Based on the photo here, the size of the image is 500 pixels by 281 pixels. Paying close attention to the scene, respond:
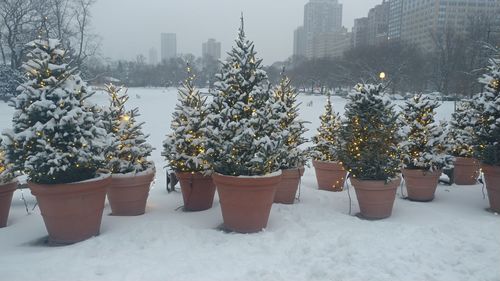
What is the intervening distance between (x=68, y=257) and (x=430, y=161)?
581 cm

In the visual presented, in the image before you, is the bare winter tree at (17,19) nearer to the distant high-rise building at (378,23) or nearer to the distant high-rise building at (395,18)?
the distant high-rise building at (378,23)

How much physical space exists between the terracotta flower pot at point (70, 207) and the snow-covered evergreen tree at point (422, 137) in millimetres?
4964

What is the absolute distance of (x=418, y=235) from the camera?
4.83 m

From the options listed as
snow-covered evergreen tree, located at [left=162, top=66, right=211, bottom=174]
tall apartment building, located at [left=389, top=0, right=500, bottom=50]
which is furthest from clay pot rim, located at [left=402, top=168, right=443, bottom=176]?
tall apartment building, located at [left=389, top=0, right=500, bottom=50]

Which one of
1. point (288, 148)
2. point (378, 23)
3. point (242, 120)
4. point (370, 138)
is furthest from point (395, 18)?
point (242, 120)

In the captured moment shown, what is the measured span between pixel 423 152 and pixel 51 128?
232 inches

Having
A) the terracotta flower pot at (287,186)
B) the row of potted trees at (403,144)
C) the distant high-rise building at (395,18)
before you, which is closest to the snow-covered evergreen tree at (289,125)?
the terracotta flower pot at (287,186)

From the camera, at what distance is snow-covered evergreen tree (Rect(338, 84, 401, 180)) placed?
5652 millimetres

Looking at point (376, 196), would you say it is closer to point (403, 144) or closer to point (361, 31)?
point (403, 144)


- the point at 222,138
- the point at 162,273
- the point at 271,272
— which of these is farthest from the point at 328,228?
the point at 162,273

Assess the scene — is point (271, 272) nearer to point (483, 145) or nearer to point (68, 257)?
point (68, 257)

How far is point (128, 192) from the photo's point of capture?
18.4 feet

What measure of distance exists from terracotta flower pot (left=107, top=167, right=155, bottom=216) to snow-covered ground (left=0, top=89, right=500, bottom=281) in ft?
0.74

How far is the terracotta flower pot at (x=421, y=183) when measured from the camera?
6473 millimetres
